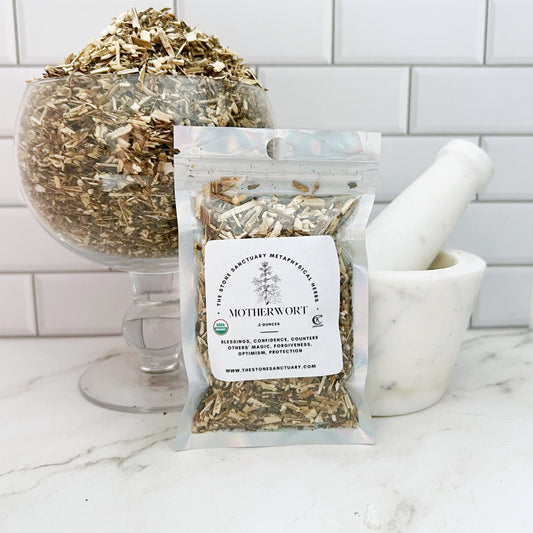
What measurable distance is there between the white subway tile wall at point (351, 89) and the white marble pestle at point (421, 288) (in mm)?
195

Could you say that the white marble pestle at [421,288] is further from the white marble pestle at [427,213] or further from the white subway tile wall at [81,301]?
the white subway tile wall at [81,301]

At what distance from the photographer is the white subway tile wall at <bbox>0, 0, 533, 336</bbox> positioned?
79 centimetres

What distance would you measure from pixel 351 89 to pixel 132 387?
0.52m

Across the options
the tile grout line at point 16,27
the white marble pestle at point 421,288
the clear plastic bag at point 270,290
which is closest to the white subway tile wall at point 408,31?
the white marble pestle at point 421,288

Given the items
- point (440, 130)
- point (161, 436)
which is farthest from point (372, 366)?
point (440, 130)

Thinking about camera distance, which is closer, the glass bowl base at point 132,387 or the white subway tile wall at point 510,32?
the glass bowl base at point 132,387

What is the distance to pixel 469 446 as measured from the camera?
530 millimetres

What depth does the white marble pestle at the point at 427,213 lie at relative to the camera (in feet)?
2.02

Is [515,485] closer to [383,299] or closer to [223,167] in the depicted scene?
[383,299]

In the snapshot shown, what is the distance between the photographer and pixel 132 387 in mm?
665

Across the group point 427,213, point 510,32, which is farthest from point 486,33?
point 427,213

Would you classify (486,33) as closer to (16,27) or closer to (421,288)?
(421,288)

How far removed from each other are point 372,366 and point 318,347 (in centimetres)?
8

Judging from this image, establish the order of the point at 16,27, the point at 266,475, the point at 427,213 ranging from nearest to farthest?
1. the point at 266,475
2. the point at 427,213
3. the point at 16,27
